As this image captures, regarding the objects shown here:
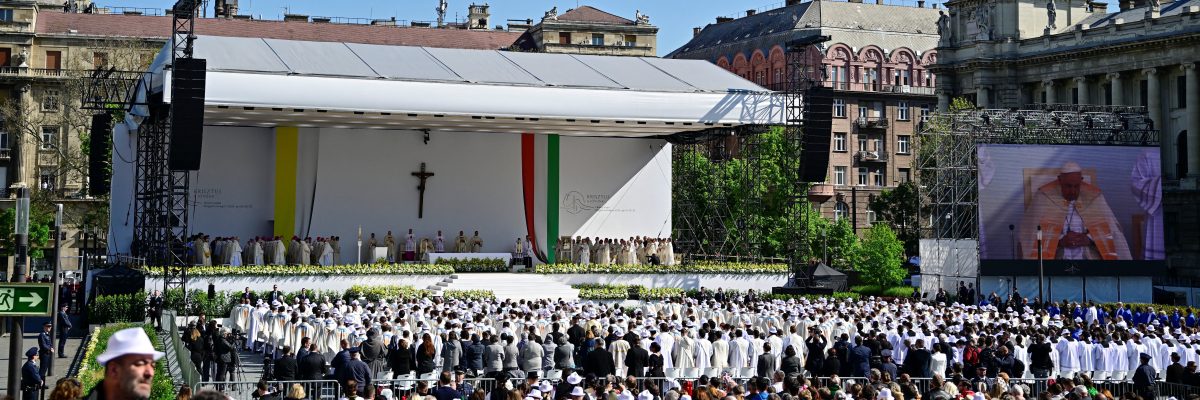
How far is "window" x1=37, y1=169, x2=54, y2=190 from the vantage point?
68.8m

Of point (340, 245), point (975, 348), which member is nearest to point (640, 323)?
point (975, 348)

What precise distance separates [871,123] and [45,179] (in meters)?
46.5

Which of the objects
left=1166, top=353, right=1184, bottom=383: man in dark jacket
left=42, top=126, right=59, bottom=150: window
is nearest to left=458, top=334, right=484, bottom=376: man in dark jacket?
left=1166, top=353, right=1184, bottom=383: man in dark jacket

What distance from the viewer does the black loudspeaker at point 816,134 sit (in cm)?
4078

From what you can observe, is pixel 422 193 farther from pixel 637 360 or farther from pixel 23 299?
pixel 23 299

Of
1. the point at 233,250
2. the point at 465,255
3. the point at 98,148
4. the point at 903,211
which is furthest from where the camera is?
the point at 903,211

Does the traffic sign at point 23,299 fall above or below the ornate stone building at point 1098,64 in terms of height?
below

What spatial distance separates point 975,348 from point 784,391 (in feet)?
26.4

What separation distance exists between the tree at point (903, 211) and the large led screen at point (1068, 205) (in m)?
21.3

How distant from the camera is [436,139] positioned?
46.2 meters

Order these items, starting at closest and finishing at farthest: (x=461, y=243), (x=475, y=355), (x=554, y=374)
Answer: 1. (x=475, y=355)
2. (x=554, y=374)
3. (x=461, y=243)

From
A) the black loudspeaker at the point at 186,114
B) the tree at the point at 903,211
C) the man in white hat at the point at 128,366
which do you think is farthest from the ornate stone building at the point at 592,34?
the man in white hat at the point at 128,366

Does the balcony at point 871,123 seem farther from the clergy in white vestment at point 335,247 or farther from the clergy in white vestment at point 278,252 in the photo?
the clergy in white vestment at point 278,252

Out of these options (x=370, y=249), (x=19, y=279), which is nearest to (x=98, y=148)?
(x=370, y=249)
